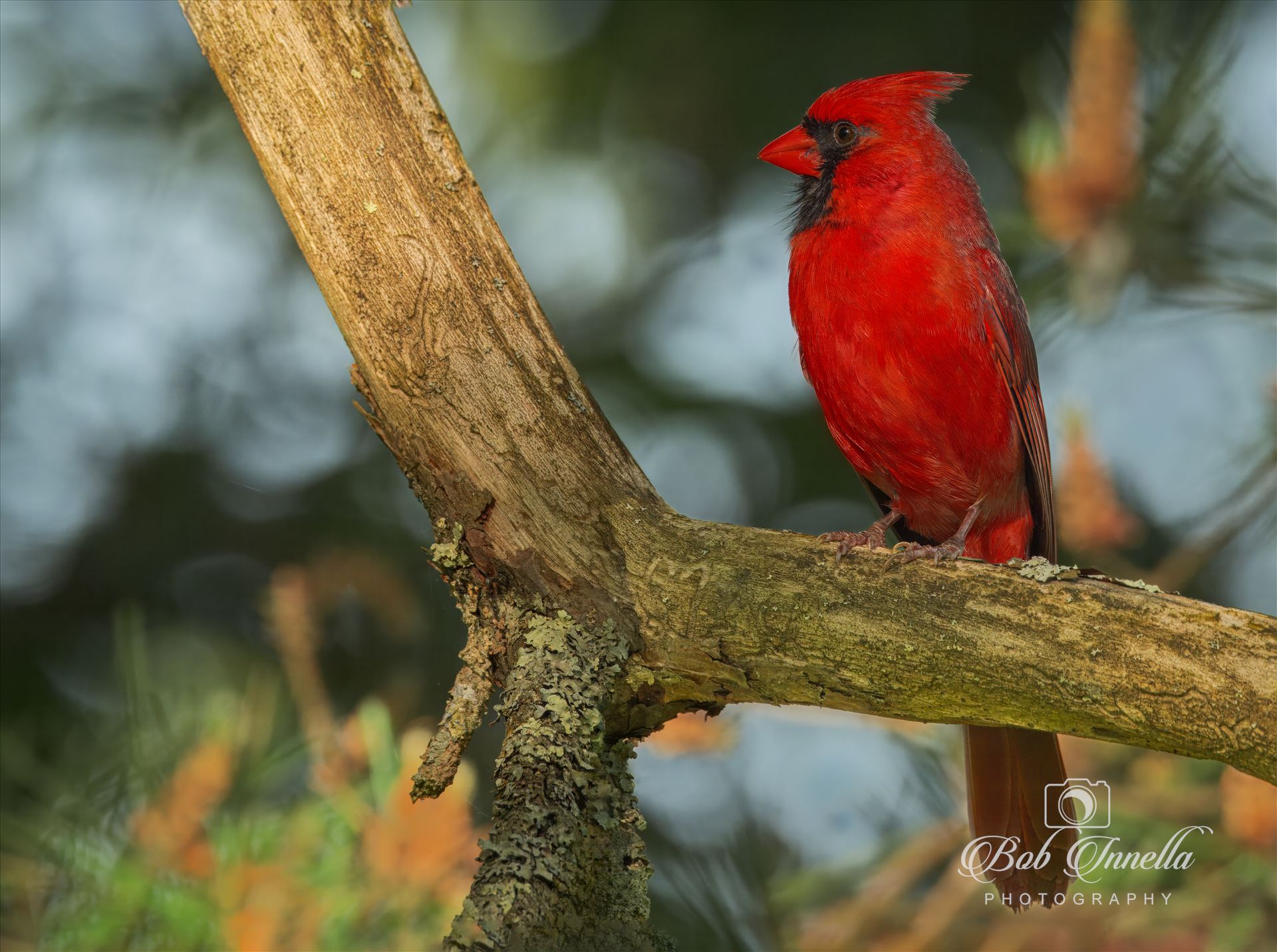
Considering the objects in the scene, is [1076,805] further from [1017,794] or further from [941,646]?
[941,646]

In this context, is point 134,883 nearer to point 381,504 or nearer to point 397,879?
point 397,879

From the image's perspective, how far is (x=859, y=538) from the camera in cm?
218

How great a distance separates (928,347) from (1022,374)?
27 centimetres

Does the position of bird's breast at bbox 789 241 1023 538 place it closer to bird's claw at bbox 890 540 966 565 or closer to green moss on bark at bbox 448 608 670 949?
bird's claw at bbox 890 540 966 565

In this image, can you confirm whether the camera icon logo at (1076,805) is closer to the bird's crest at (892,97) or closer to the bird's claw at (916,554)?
the bird's claw at (916,554)

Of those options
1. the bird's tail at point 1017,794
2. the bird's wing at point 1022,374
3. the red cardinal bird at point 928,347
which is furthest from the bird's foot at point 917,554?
the bird's wing at point 1022,374

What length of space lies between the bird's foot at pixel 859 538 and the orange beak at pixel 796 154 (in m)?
0.83

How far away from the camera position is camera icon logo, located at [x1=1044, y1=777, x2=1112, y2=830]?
232 centimetres

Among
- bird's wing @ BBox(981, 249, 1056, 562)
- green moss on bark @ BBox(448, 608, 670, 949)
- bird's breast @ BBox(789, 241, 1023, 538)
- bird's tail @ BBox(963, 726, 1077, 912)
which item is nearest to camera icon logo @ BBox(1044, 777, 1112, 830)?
bird's tail @ BBox(963, 726, 1077, 912)

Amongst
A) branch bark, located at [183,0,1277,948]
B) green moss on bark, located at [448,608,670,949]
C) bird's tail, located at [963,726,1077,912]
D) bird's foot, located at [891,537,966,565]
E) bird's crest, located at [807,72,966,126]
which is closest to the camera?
green moss on bark, located at [448,608,670,949]

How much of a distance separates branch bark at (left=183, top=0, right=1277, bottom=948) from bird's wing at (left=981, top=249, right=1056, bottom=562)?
33.3 inches

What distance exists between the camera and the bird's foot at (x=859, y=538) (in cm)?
188

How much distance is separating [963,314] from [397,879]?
1558 mm

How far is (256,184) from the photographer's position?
3.54m
